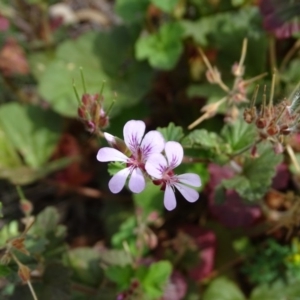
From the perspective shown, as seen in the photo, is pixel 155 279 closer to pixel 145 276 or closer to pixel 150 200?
pixel 145 276

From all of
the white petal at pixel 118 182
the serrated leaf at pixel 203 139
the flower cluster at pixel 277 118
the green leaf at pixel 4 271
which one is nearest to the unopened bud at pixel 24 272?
the green leaf at pixel 4 271

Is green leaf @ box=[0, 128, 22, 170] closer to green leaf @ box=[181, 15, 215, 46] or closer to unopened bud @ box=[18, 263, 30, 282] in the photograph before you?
green leaf @ box=[181, 15, 215, 46]

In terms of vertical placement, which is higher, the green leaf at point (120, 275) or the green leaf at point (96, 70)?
the green leaf at point (96, 70)

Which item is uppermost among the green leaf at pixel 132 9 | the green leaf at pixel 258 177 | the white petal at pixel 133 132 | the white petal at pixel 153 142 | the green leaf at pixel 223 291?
the green leaf at pixel 132 9

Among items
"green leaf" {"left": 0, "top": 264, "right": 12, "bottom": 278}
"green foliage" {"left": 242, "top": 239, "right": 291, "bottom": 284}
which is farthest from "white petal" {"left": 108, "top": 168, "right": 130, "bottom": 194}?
"green foliage" {"left": 242, "top": 239, "right": 291, "bottom": 284}

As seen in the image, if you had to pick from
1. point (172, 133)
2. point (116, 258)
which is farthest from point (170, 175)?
point (116, 258)

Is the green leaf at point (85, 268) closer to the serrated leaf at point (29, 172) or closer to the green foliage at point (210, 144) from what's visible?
the serrated leaf at point (29, 172)

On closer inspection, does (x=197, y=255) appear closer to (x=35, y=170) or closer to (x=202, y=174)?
(x=202, y=174)
